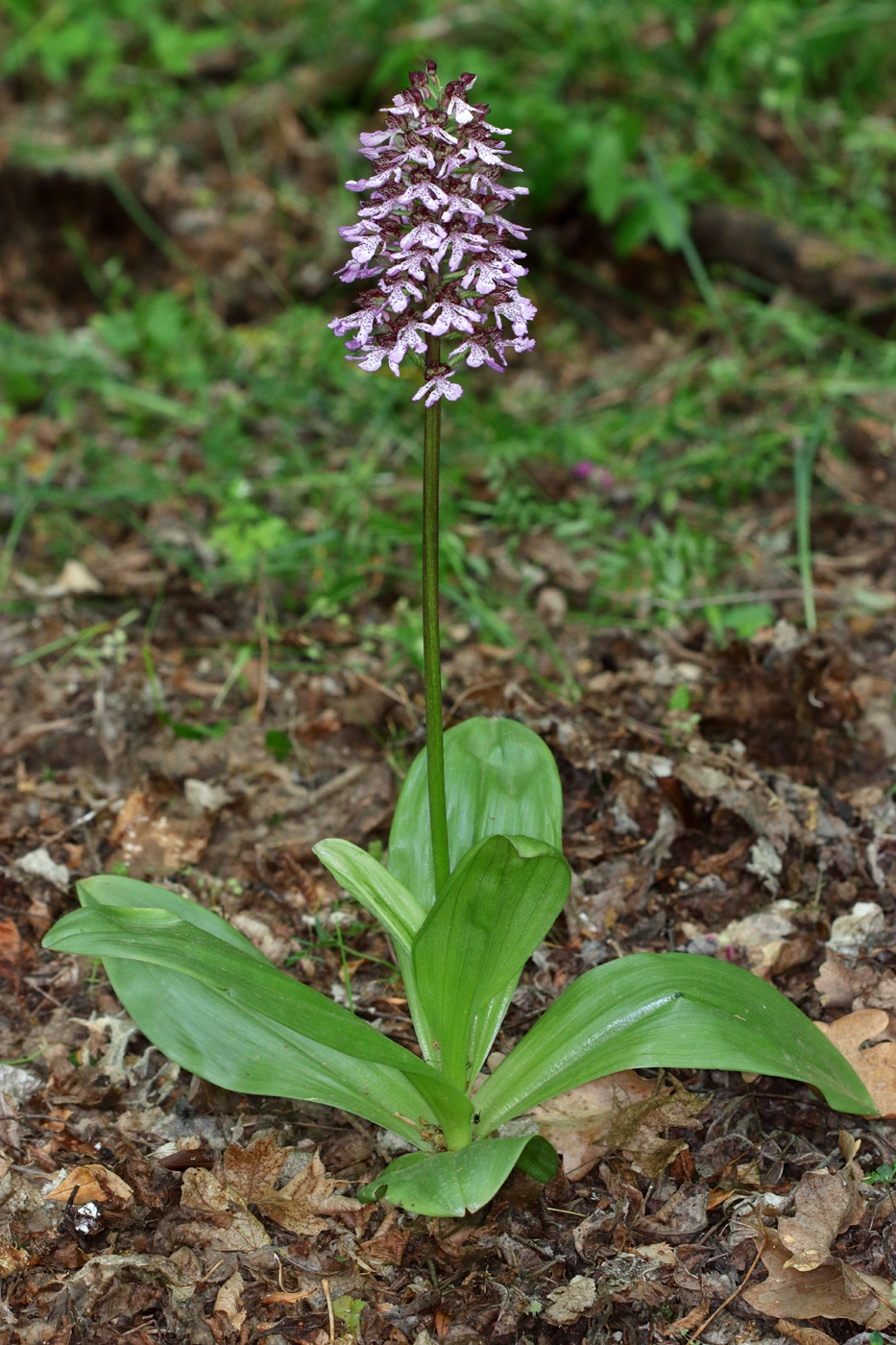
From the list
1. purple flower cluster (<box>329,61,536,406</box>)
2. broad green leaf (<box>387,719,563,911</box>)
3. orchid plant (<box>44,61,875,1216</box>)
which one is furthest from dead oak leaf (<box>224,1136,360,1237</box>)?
purple flower cluster (<box>329,61,536,406</box>)

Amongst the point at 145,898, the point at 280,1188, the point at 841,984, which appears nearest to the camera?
the point at 280,1188

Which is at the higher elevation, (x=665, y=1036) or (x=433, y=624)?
(x=433, y=624)

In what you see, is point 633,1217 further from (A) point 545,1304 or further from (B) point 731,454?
(B) point 731,454

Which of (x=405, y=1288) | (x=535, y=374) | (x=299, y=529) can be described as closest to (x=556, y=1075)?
(x=405, y=1288)

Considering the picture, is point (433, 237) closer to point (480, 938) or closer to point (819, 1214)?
point (480, 938)

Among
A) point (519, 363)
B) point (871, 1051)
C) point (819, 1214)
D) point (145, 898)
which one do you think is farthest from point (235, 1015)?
point (519, 363)

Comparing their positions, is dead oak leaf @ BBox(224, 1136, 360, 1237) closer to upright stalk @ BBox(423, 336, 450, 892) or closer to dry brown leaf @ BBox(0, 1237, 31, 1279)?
dry brown leaf @ BBox(0, 1237, 31, 1279)
